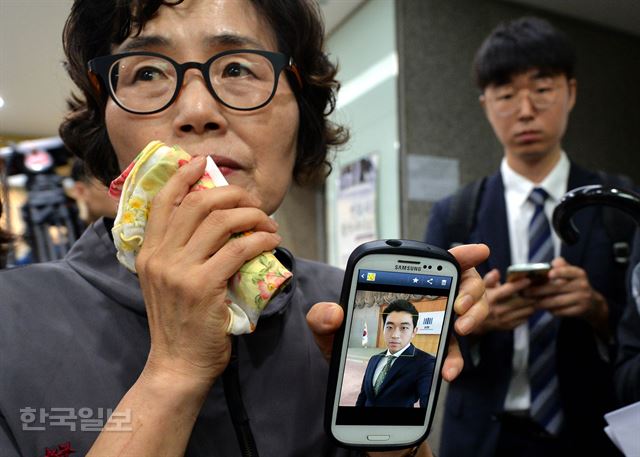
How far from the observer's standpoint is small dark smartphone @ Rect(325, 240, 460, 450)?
1.56ft

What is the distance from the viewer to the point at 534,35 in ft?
3.69

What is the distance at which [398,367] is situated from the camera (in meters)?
0.49

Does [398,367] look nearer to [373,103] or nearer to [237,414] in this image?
[237,414]

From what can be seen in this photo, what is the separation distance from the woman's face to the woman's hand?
15 centimetres

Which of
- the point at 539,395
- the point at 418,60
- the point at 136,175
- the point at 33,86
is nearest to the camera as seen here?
the point at 136,175

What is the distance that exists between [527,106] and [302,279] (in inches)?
24.5

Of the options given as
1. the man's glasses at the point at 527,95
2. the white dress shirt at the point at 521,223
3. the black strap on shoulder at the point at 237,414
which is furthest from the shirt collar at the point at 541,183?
the black strap on shoulder at the point at 237,414

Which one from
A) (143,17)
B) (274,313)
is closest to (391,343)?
(274,313)

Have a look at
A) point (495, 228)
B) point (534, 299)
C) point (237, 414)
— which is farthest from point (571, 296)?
point (237, 414)

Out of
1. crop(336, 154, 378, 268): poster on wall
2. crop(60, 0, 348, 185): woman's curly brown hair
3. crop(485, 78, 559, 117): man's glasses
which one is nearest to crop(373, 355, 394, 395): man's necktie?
crop(60, 0, 348, 185): woman's curly brown hair

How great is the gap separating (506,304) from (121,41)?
0.68 m

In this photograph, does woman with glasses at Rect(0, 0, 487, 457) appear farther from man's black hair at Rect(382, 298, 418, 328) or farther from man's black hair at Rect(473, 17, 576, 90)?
man's black hair at Rect(473, 17, 576, 90)

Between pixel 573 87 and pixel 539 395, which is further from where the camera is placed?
pixel 573 87

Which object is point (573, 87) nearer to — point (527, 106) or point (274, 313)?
point (527, 106)
